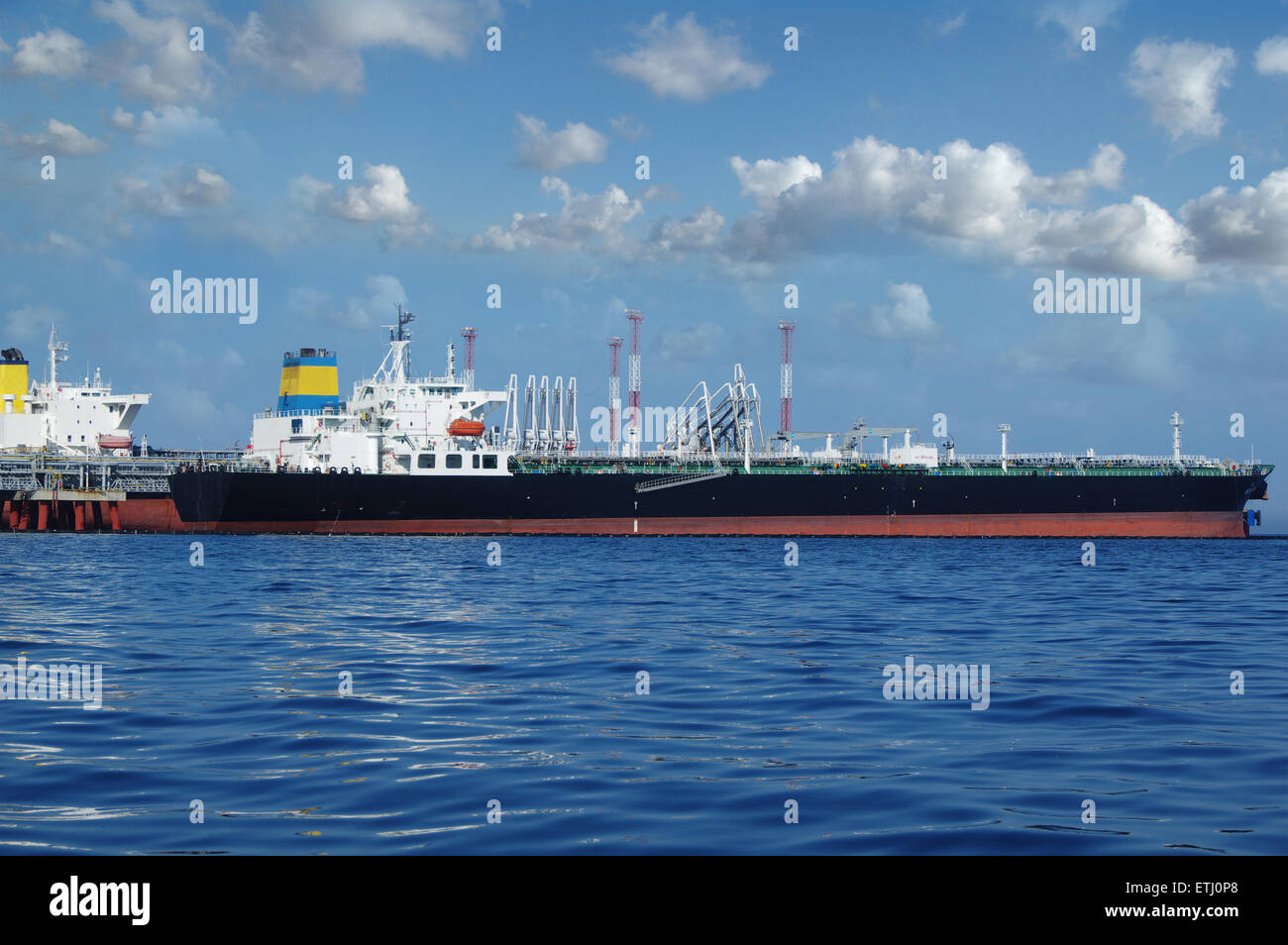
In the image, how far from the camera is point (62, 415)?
80812 mm

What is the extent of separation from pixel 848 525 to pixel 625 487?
1390 cm

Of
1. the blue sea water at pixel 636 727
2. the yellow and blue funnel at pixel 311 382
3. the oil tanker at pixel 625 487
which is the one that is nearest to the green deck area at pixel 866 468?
the oil tanker at pixel 625 487

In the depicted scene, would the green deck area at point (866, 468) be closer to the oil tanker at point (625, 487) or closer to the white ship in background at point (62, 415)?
the oil tanker at point (625, 487)

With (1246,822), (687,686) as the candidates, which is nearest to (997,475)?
(687,686)

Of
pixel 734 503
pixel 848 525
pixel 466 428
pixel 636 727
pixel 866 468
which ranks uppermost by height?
pixel 466 428

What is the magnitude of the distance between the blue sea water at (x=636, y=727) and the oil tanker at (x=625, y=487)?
33445mm

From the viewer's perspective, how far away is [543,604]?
2800 cm

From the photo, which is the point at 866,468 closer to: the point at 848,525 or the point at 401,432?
the point at 848,525

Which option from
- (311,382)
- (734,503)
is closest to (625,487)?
(734,503)

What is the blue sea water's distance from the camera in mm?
9117

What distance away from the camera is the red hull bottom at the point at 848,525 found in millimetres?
65250

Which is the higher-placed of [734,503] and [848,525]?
[734,503]
